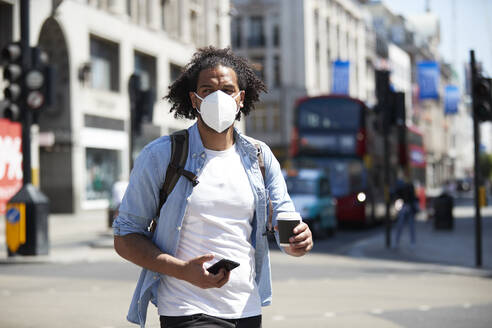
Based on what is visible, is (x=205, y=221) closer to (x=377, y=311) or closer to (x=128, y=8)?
(x=377, y=311)

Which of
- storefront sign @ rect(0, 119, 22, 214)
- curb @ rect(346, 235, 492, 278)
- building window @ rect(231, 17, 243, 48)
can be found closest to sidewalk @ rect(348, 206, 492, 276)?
curb @ rect(346, 235, 492, 278)

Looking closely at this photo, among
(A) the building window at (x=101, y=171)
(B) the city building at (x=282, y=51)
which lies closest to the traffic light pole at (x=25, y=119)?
(A) the building window at (x=101, y=171)

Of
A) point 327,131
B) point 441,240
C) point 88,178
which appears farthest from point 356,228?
point 88,178

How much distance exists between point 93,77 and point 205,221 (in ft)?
94.8

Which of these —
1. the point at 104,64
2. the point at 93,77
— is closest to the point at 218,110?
the point at 93,77

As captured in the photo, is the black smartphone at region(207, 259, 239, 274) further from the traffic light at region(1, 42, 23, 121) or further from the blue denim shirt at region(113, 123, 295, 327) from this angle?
the traffic light at region(1, 42, 23, 121)

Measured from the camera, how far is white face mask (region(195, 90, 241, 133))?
295 cm

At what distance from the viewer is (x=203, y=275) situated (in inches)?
109

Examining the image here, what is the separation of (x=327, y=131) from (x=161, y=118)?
14427mm

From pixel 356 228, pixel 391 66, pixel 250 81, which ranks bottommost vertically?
pixel 356 228

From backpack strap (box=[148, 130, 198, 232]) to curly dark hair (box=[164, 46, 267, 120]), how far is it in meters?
0.26

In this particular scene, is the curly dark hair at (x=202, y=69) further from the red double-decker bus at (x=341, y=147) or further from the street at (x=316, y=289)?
the red double-decker bus at (x=341, y=147)

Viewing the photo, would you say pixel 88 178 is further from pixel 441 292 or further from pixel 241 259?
pixel 241 259

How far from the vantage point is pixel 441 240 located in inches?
778
